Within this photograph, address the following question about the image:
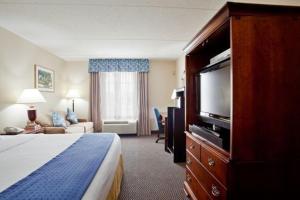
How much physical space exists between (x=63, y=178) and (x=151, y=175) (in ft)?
6.00

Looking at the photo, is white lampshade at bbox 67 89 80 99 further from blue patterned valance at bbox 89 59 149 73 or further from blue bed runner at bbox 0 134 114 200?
blue bed runner at bbox 0 134 114 200

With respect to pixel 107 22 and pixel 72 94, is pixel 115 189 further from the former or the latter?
pixel 72 94

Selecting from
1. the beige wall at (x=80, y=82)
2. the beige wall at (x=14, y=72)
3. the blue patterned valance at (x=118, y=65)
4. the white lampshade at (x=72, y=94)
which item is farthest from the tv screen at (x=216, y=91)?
the beige wall at (x=80, y=82)

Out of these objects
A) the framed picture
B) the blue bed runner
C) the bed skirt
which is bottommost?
the bed skirt

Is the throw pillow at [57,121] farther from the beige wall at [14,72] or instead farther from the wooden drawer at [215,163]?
the wooden drawer at [215,163]

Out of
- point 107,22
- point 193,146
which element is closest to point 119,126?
point 107,22

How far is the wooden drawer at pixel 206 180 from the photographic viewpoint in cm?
138

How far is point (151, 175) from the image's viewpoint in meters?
2.84

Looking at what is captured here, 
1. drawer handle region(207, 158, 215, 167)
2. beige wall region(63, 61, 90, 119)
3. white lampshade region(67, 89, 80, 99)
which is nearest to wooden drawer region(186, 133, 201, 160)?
drawer handle region(207, 158, 215, 167)

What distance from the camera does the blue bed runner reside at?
1.04 meters

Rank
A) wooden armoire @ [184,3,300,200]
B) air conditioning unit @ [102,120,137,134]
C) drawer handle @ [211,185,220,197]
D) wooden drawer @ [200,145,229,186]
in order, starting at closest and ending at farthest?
wooden armoire @ [184,3,300,200] → wooden drawer @ [200,145,229,186] → drawer handle @ [211,185,220,197] → air conditioning unit @ [102,120,137,134]

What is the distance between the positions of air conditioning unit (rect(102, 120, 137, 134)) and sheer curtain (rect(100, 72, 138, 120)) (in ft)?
1.01

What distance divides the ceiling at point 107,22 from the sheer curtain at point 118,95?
1.49 meters

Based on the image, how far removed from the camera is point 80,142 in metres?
2.27
